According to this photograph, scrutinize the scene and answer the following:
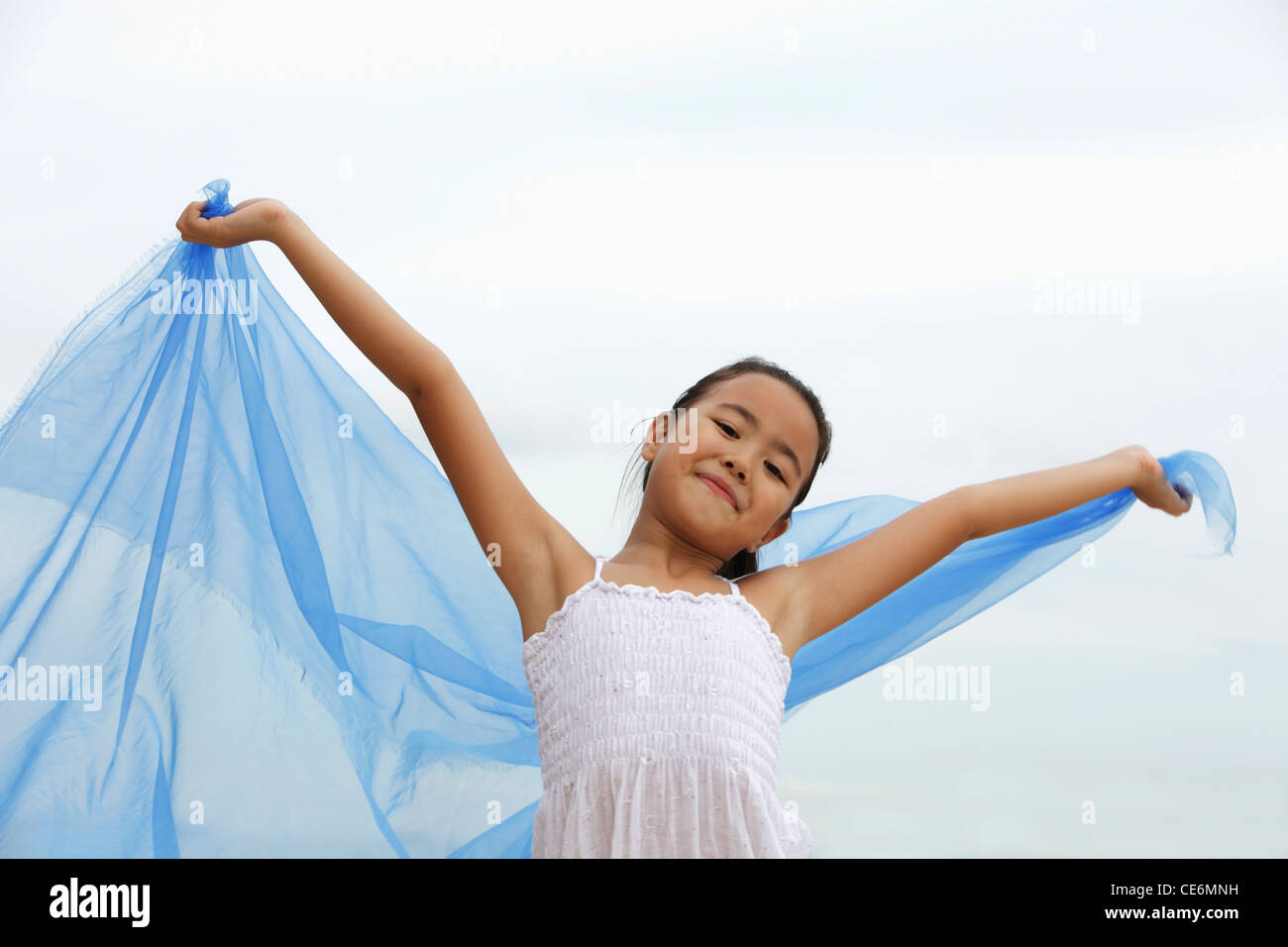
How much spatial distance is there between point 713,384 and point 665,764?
25.7 inches

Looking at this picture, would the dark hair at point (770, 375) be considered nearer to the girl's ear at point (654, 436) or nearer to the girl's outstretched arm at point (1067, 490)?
the girl's ear at point (654, 436)

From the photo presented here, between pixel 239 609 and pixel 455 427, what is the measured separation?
0.48 metres

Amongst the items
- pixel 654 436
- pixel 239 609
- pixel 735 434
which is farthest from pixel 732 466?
pixel 239 609

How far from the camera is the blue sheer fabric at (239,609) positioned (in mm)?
1799

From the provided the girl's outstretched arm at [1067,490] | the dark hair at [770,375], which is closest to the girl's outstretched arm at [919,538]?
the girl's outstretched arm at [1067,490]

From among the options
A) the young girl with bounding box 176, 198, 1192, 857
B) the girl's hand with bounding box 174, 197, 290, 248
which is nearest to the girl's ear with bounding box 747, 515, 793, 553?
the young girl with bounding box 176, 198, 1192, 857

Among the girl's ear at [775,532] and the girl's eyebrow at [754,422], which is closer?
the girl's eyebrow at [754,422]

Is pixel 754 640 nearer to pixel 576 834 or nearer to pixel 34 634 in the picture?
pixel 576 834

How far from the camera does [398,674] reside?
76.7 inches

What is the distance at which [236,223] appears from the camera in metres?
1.84

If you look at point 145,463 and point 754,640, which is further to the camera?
point 145,463

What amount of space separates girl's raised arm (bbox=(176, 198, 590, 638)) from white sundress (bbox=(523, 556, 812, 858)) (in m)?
0.08

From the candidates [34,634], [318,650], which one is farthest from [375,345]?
[34,634]

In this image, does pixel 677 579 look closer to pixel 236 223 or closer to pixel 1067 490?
pixel 1067 490
